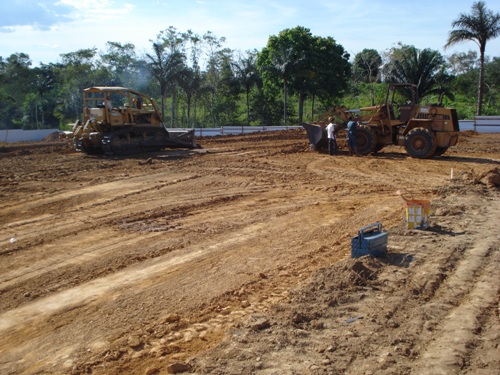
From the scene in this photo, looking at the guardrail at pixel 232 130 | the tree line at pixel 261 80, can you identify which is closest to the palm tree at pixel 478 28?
the tree line at pixel 261 80

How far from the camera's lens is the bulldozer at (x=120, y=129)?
20.4 m

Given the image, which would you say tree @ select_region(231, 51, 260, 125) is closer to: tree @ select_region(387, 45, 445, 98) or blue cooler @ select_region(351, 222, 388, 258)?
tree @ select_region(387, 45, 445, 98)

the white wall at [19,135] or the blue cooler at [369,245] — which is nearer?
the blue cooler at [369,245]

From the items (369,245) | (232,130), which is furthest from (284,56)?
(369,245)

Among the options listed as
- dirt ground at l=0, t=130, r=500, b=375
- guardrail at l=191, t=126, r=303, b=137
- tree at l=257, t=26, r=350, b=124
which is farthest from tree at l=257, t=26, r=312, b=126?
dirt ground at l=0, t=130, r=500, b=375

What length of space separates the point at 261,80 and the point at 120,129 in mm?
24149

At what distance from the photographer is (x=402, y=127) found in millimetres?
19016

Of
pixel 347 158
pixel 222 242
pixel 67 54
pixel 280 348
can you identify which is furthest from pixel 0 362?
pixel 67 54

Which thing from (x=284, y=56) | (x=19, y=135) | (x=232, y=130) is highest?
(x=284, y=56)

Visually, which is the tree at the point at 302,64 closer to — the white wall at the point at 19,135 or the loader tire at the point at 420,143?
the white wall at the point at 19,135

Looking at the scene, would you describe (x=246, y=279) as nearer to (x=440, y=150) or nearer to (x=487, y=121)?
(x=440, y=150)

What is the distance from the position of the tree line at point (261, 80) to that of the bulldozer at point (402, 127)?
58.6 feet

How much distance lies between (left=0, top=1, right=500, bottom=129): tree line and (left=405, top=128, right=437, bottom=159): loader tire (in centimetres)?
1883

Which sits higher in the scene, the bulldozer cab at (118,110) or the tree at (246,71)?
the tree at (246,71)
